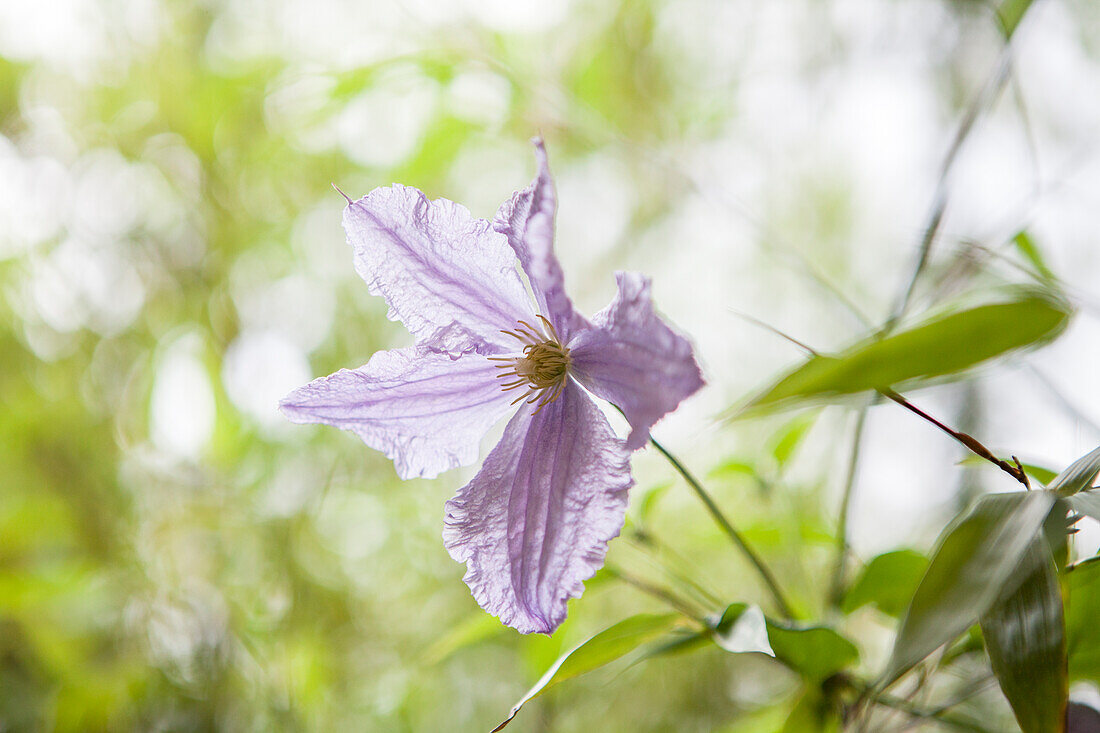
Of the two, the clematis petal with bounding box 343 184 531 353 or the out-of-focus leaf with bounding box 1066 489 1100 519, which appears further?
the clematis petal with bounding box 343 184 531 353

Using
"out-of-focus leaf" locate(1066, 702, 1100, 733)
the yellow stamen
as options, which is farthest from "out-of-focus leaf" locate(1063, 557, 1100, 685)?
the yellow stamen

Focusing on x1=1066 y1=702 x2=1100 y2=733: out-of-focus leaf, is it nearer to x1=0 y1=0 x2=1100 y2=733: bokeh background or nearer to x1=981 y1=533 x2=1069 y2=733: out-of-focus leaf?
x1=981 y1=533 x2=1069 y2=733: out-of-focus leaf

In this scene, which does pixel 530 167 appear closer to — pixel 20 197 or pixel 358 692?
pixel 20 197

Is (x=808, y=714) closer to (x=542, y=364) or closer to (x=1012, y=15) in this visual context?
(x=542, y=364)

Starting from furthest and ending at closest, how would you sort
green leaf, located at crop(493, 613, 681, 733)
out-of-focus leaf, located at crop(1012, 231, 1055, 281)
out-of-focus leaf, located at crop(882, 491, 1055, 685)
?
out-of-focus leaf, located at crop(1012, 231, 1055, 281), green leaf, located at crop(493, 613, 681, 733), out-of-focus leaf, located at crop(882, 491, 1055, 685)

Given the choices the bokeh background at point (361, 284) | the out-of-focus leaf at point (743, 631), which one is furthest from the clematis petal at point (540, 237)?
the bokeh background at point (361, 284)
